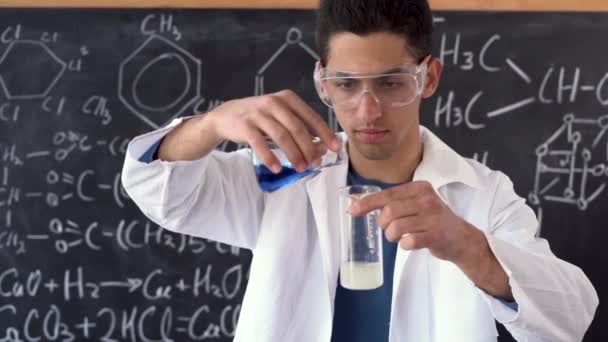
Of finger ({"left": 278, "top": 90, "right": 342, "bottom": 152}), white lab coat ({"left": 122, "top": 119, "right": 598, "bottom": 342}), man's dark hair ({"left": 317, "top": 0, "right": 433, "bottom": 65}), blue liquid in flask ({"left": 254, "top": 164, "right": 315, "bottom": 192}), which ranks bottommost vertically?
white lab coat ({"left": 122, "top": 119, "right": 598, "bottom": 342})

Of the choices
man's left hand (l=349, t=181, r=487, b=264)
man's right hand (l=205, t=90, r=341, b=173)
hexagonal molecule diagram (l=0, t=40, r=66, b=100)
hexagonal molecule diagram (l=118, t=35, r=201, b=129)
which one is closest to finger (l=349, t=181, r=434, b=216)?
man's left hand (l=349, t=181, r=487, b=264)

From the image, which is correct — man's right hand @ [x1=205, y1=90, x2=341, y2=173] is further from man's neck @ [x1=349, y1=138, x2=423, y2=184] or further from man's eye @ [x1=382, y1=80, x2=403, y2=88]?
man's neck @ [x1=349, y1=138, x2=423, y2=184]

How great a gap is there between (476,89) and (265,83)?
2.67 feet

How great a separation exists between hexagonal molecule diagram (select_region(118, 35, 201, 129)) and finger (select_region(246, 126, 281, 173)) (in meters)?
1.17

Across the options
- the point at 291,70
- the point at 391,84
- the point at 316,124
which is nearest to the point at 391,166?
the point at 391,84

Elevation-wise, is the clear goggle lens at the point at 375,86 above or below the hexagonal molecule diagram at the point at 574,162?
above

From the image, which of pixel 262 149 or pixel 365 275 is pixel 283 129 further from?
pixel 365 275

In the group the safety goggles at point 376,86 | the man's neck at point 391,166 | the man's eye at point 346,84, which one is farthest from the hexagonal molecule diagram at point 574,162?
the man's eye at point 346,84

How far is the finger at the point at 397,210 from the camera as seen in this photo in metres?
1.03

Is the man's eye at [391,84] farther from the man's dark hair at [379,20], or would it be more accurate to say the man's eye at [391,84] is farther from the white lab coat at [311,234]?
the white lab coat at [311,234]

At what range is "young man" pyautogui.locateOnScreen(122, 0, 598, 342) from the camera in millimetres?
1162

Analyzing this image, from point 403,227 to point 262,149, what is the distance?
0.97 feet

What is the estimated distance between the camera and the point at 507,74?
2.21m

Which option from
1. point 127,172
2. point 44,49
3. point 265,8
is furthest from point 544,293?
point 44,49
